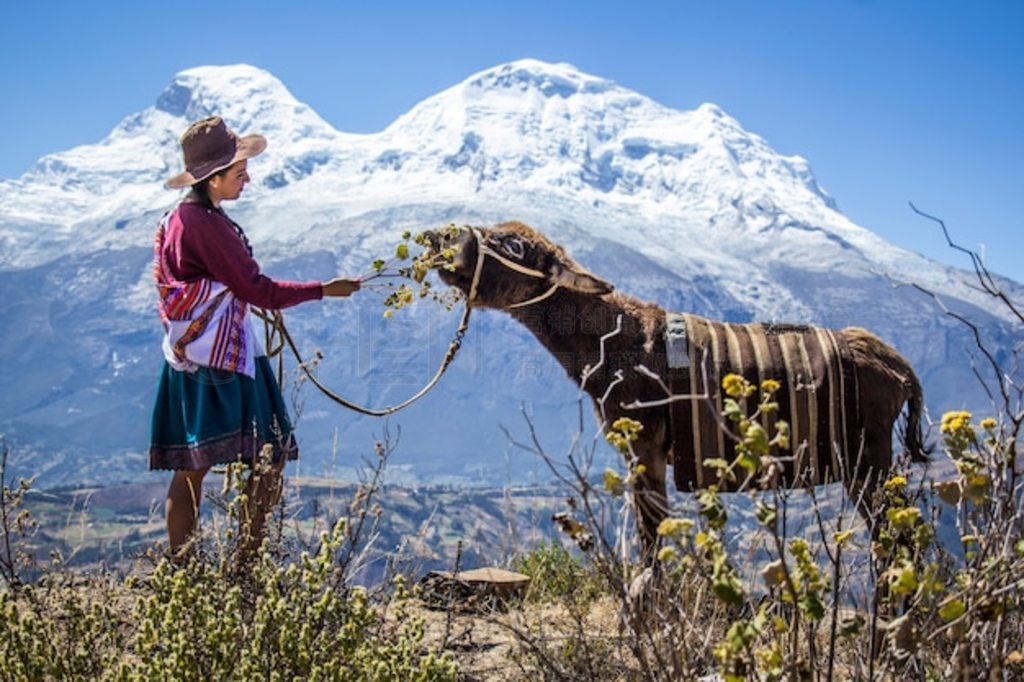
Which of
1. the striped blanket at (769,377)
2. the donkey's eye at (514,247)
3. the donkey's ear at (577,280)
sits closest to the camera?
the striped blanket at (769,377)

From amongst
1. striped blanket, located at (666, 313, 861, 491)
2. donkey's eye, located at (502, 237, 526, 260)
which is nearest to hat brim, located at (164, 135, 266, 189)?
donkey's eye, located at (502, 237, 526, 260)

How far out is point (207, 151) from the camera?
5324mm

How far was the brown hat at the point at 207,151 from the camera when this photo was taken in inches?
208

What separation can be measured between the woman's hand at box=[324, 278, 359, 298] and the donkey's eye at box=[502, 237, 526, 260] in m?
1.13

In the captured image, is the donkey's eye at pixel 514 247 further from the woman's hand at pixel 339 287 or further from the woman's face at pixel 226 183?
the woman's face at pixel 226 183

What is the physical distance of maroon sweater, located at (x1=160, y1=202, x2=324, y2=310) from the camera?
507 cm

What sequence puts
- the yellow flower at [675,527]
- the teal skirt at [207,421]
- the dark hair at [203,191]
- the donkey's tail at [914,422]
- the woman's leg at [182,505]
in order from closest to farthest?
the yellow flower at [675,527]
the teal skirt at [207,421]
the woman's leg at [182,505]
the dark hair at [203,191]
the donkey's tail at [914,422]

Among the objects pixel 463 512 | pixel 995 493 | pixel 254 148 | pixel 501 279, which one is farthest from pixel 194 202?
pixel 463 512

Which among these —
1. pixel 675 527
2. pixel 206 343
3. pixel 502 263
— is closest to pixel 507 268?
pixel 502 263

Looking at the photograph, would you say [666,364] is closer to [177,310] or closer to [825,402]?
[825,402]

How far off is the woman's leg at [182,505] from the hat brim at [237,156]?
1.50 metres

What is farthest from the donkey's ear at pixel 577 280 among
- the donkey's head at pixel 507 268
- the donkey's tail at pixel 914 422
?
the donkey's tail at pixel 914 422

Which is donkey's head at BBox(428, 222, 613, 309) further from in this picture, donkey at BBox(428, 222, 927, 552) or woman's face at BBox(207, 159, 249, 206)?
woman's face at BBox(207, 159, 249, 206)

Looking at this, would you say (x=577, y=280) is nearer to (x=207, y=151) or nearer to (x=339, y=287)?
(x=339, y=287)
